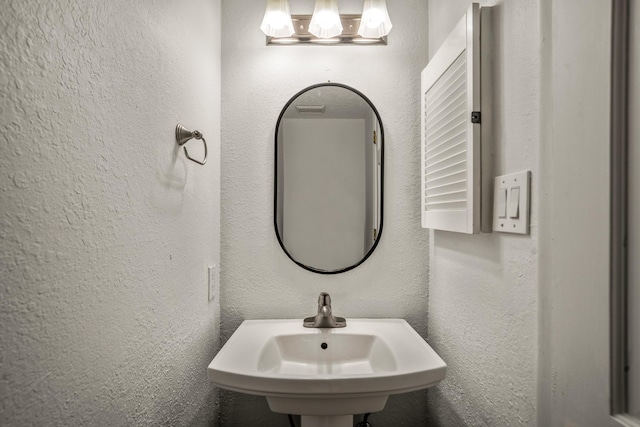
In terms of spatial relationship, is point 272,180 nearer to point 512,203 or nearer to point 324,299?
point 324,299

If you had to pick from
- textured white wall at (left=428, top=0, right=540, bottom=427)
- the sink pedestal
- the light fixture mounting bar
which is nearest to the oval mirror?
the light fixture mounting bar

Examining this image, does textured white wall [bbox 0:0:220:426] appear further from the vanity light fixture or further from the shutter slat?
the shutter slat

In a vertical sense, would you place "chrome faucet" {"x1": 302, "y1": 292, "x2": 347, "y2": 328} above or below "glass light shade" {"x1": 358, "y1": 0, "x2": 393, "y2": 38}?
below

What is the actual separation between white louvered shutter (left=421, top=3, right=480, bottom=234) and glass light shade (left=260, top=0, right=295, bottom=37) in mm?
522

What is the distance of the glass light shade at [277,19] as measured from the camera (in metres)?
1.24

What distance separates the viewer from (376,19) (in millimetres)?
1258

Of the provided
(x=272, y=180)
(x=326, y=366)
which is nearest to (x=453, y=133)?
(x=272, y=180)

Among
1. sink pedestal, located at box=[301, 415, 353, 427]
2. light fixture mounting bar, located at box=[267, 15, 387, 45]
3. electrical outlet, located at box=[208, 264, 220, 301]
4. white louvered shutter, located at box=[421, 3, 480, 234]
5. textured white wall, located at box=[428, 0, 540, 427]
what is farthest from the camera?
light fixture mounting bar, located at box=[267, 15, 387, 45]

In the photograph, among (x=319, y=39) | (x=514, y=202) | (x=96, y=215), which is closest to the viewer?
(x=96, y=215)

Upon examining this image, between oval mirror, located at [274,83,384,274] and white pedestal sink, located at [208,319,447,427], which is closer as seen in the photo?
white pedestal sink, located at [208,319,447,427]

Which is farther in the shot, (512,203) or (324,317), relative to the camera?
(324,317)

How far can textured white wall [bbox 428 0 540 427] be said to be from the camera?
696mm

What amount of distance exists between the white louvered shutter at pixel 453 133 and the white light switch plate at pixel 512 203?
45mm

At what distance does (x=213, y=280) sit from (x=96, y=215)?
67 centimetres
